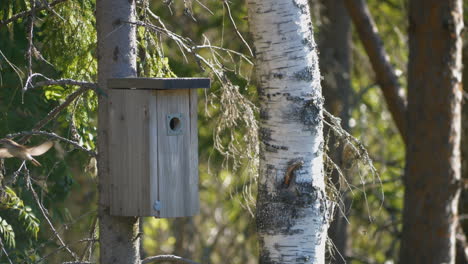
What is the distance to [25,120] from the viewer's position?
5070 millimetres

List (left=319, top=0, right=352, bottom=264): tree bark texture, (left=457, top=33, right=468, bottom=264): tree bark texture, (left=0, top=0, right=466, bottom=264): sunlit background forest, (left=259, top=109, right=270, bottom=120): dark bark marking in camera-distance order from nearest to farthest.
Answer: (left=259, top=109, right=270, bottom=120): dark bark marking
(left=0, top=0, right=466, bottom=264): sunlit background forest
(left=457, top=33, right=468, bottom=264): tree bark texture
(left=319, top=0, right=352, bottom=264): tree bark texture

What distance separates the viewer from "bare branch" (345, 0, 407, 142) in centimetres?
695

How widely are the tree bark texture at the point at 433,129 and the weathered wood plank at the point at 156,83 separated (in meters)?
3.64

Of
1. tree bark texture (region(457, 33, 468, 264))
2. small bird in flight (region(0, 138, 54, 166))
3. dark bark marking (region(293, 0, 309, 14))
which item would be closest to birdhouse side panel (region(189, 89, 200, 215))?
dark bark marking (region(293, 0, 309, 14))

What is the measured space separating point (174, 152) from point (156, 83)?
1.19 feet

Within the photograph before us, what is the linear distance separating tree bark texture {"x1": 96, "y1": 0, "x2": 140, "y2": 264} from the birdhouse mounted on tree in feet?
0.19

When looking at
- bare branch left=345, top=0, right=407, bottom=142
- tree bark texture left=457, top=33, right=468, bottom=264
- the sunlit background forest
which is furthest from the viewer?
tree bark texture left=457, top=33, right=468, bottom=264

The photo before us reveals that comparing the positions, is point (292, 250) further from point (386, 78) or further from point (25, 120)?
point (386, 78)

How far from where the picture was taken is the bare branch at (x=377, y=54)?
695 cm

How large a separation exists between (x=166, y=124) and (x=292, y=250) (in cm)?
82

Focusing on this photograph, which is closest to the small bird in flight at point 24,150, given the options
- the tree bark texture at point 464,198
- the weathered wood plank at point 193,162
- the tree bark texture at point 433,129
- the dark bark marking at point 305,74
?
the weathered wood plank at point 193,162

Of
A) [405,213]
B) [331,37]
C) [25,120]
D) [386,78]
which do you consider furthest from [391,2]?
[25,120]

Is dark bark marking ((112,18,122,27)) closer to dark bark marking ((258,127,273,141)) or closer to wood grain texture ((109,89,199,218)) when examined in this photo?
wood grain texture ((109,89,199,218))

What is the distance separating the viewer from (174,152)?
A: 11.1 ft
